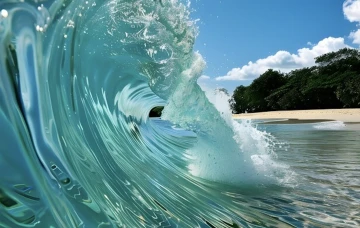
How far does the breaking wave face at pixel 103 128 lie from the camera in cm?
192

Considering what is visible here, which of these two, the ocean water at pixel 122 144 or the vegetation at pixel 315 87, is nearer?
the ocean water at pixel 122 144

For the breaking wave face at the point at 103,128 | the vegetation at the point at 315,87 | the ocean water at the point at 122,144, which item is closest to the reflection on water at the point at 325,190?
the ocean water at the point at 122,144

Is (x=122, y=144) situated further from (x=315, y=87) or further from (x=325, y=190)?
(x=315, y=87)

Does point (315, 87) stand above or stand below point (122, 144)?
above

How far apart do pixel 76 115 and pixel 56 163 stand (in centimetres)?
106

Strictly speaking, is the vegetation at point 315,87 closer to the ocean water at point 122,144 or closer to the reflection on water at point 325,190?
the reflection on water at point 325,190

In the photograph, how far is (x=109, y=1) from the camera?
14.4 feet

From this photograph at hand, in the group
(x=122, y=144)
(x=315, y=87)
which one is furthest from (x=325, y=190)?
(x=315, y=87)

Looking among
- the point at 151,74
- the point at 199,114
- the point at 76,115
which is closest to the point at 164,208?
the point at 76,115

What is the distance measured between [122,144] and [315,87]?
49.5 meters

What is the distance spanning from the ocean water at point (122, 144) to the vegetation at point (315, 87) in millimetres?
40239

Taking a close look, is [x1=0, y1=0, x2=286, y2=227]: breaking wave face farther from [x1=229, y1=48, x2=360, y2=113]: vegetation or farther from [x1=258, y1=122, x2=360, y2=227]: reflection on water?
[x1=229, y1=48, x2=360, y2=113]: vegetation

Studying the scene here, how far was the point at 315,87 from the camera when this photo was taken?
5100cm

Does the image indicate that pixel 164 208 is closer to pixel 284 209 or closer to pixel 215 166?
pixel 284 209
